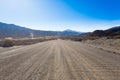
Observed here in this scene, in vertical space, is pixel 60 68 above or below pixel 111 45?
above

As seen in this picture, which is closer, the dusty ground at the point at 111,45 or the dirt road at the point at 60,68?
the dirt road at the point at 60,68

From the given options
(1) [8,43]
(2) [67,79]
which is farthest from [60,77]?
(1) [8,43]

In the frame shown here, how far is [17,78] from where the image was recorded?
8.22 metres

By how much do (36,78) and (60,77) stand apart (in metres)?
1.16

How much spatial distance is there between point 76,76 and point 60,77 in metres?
0.83

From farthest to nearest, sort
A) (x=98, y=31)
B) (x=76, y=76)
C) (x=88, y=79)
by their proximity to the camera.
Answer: (x=98, y=31) < (x=76, y=76) < (x=88, y=79)

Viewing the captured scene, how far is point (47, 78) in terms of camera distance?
323 inches

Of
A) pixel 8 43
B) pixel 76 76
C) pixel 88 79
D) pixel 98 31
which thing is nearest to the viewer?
pixel 88 79

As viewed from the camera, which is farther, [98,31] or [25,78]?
[98,31]

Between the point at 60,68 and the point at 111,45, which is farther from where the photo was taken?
the point at 111,45

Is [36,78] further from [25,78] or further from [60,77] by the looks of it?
[60,77]

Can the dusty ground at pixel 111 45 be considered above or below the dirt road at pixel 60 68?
below

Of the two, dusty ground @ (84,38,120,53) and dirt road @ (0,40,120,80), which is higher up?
dirt road @ (0,40,120,80)

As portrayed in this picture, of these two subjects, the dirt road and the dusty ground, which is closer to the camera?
the dirt road
